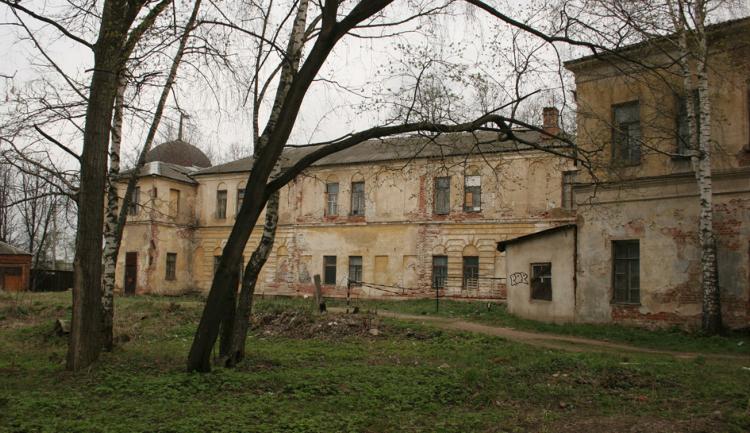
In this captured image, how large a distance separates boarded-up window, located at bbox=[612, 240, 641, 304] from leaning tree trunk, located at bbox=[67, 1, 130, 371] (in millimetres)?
13470

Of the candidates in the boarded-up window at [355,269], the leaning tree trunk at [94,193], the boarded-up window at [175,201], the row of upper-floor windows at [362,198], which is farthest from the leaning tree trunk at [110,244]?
the boarded-up window at [175,201]

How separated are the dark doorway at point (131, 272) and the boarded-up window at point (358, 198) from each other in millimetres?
14178

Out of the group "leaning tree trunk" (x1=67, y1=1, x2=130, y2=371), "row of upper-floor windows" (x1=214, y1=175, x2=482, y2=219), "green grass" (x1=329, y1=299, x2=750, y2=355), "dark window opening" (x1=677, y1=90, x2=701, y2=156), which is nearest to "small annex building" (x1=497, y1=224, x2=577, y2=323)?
"green grass" (x1=329, y1=299, x2=750, y2=355)

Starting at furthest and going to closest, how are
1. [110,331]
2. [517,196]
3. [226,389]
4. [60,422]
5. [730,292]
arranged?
[517,196] → [730,292] → [110,331] → [226,389] → [60,422]

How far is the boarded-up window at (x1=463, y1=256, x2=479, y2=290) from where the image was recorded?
3180 cm

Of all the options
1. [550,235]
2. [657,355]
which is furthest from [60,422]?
[550,235]

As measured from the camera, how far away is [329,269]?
36344 millimetres

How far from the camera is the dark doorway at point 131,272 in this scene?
1513 inches

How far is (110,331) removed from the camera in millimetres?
12078

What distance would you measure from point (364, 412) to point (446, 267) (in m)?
25.4

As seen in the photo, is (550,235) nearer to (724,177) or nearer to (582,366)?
(724,177)

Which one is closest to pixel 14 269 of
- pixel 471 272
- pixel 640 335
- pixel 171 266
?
pixel 171 266

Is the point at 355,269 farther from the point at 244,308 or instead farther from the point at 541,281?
the point at 244,308

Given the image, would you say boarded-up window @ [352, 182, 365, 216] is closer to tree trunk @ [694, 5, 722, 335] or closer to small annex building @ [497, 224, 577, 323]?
small annex building @ [497, 224, 577, 323]
